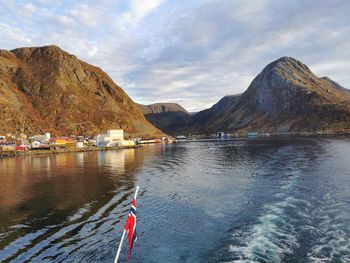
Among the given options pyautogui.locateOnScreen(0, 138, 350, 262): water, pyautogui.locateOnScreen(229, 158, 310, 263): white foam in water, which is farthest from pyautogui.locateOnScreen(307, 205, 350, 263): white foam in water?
pyautogui.locateOnScreen(229, 158, 310, 263): white foam in water

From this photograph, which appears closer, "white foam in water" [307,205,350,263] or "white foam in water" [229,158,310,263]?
"white foam in water" [307,205,350,263]

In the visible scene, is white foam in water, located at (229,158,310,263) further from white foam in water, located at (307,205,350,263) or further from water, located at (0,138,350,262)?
white foam in water, located at (307,205,350,263)

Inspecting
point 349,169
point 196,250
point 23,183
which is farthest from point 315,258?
point 23,183

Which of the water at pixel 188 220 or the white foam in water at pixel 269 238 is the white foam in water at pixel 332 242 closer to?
the water at pixel 188 220

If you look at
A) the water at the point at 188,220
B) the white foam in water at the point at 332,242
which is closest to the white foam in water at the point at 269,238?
the water at the point at 188,220

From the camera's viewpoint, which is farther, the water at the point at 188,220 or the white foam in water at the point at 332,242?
the water at the point at 188,220

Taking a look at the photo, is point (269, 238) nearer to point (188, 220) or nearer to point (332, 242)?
point (332, 242)

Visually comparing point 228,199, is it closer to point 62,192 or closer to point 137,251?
point 137,251


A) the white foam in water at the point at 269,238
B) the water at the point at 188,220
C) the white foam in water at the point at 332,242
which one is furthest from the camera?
the water at the point at 188,220

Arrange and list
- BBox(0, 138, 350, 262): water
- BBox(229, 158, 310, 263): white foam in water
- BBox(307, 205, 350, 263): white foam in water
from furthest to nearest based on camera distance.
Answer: BBox(0, 138, 350, 262): water → BBox(229, 158, 310, 263): white foam in water → BBox(307, 205, 350, 263): white foam in water

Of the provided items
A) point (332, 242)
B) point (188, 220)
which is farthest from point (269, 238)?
point (188, 220)

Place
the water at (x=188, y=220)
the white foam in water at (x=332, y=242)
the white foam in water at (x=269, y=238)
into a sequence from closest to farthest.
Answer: the white foam in water at (x=332, y=242) → the white foam in water at (x=269, y=238) → the water at (x=188, y=220)
